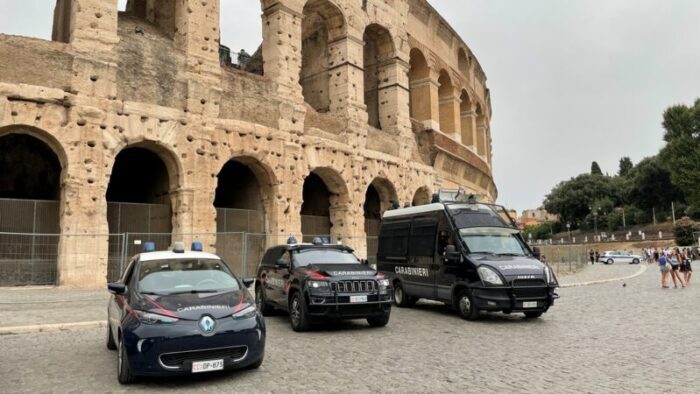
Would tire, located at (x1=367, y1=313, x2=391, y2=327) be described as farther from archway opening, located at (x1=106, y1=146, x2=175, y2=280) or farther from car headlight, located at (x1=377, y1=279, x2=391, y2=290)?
archway opening, located at (x1=106, y1=146, x2=175, y2=280)

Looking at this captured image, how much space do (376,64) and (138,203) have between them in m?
14.2

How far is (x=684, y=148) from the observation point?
5250 centimetres

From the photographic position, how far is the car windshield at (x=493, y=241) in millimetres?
10617

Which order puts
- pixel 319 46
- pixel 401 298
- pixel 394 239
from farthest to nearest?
pixel 319 46, pixel 394 239, pixel 401 298

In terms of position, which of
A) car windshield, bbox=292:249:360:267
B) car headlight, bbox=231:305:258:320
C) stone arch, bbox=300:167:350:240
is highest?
stone arch, bbox=300:167:350:240

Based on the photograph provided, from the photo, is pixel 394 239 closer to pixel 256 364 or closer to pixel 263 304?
pixel 263 304

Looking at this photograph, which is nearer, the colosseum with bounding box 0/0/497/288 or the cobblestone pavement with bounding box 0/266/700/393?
the cobblestone pavement with bounding box 0/266/700/393

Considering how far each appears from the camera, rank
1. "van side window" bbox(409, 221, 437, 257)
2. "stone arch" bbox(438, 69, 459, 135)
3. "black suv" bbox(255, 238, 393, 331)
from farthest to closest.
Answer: "stone arch" bbox(438, 69, 459, 135), "van side window" bbox(409, 221, 437, 257), "black suv" bbox(255, 238, 393, 331)

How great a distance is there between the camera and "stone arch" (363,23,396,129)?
24.9m

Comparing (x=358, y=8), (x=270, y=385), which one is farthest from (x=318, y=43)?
(x=270, y=385)

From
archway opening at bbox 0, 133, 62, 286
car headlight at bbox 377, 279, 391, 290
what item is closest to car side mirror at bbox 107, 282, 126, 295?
car headlight at bbox 377, 279, 391, 290

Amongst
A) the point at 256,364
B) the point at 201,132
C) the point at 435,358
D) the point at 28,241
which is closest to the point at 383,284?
the point at 435,358

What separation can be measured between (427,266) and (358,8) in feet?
50.1

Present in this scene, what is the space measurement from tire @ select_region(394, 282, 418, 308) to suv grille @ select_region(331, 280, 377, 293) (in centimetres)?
379
